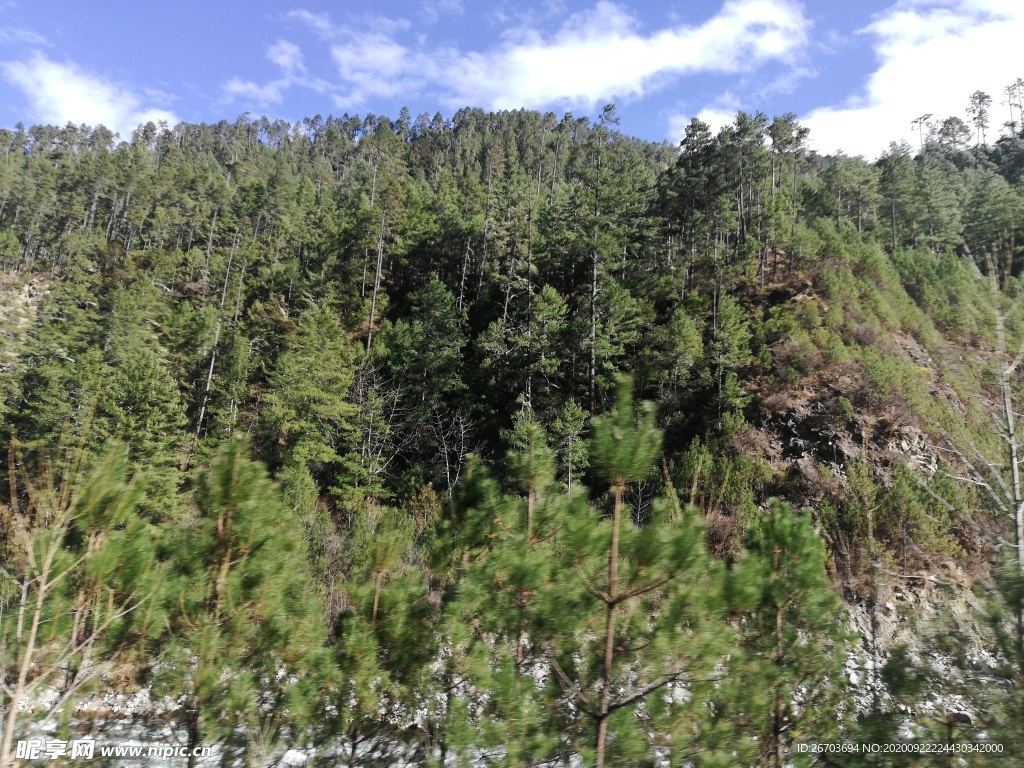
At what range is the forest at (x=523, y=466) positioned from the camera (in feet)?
11.7

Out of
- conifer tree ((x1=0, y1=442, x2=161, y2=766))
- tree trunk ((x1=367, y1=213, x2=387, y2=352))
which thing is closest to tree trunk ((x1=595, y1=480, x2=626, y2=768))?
conifer tree ((x1=0, y1=442, x2=161, y2=766))

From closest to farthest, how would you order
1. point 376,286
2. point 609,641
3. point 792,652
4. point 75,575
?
point 609,641
point 75,575
point 792,652
point 376,286

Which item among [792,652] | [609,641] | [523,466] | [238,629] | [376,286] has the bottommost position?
[792,652]

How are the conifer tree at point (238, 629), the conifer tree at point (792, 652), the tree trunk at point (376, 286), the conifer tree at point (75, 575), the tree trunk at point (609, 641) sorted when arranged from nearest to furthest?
the tree trunk at point (609, 641), the conifer tree at point (75, 575), the conifer tree at point (792, 652), the conifer tree at point (238, 629), the tree trunk at point (376, 286)

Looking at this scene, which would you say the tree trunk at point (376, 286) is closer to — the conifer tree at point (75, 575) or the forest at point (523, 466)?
the forest at point (523, 466)

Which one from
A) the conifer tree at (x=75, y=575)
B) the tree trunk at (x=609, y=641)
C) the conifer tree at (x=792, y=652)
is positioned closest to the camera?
the tree trunk at (x=609, y=641)

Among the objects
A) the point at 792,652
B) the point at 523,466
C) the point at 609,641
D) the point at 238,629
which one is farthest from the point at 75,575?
the point at 792,652

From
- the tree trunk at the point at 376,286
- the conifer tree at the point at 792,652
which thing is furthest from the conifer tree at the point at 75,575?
the tree trunk at the point at 376,286

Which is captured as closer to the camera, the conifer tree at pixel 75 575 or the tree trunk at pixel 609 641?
the tree trunk at pixel 609 641

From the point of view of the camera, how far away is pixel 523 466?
434cm

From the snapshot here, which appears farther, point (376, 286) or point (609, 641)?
point (376, 286)

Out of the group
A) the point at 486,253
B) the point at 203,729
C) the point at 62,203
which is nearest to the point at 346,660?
the point at 203,729

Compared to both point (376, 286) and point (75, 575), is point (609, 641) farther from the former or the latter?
point (376, 286)

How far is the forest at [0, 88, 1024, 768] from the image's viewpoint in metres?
3.56
